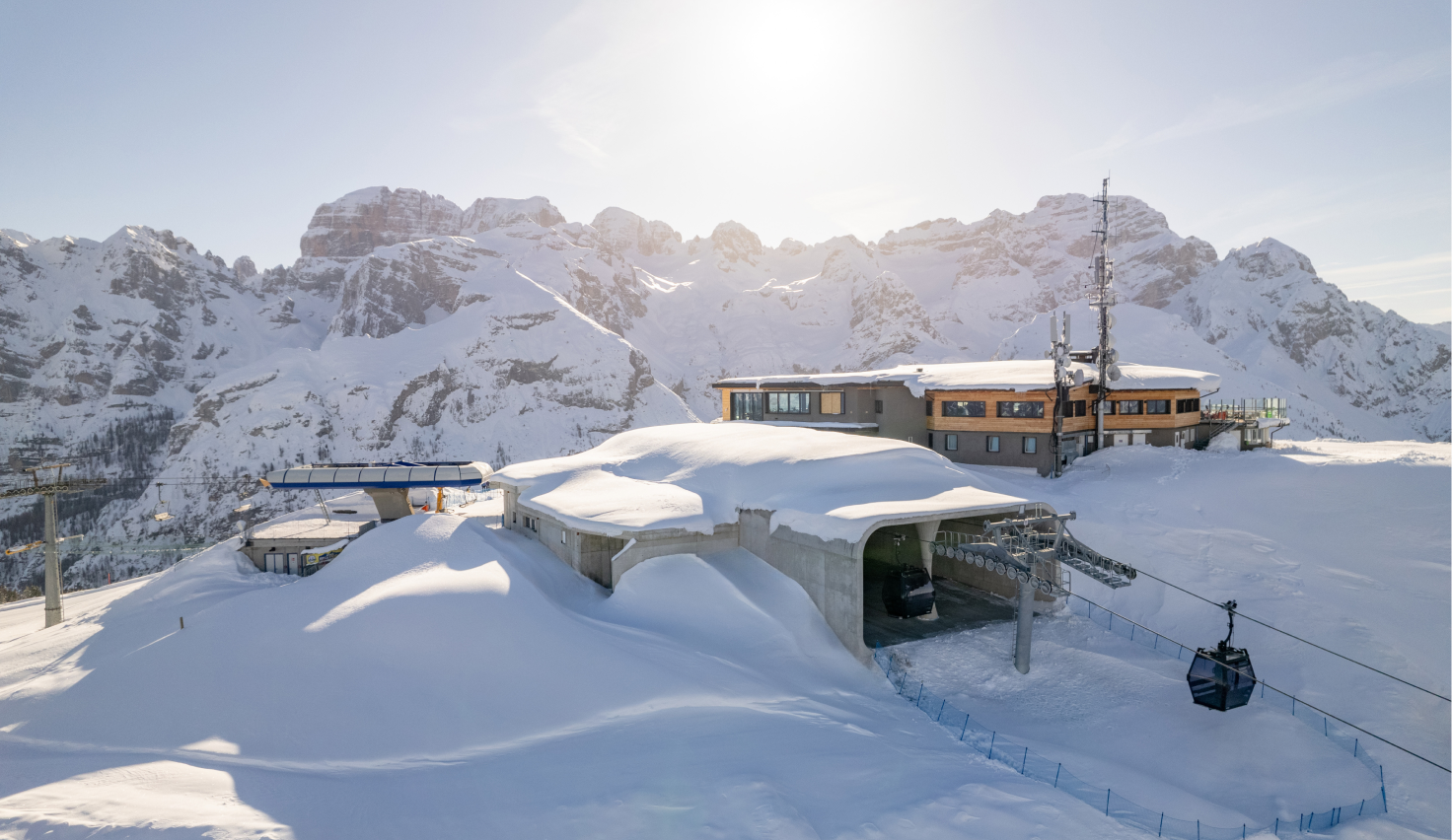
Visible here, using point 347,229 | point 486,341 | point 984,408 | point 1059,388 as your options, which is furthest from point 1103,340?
point 347,229

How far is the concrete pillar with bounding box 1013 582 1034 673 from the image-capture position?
826 inches

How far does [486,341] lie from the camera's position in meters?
121

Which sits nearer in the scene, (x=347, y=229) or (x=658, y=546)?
(x=658, y=546)

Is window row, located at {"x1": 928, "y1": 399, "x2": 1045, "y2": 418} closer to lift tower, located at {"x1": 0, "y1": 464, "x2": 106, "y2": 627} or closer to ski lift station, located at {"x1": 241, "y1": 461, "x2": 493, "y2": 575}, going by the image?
ski lift station, located at {"x1": 241, "y1": 461, "x2": 493, "y2": 575}

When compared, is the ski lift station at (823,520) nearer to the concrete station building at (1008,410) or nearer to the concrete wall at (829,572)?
the concrete wall at (829,572)

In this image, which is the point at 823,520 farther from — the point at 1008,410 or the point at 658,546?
the point at 1008,410

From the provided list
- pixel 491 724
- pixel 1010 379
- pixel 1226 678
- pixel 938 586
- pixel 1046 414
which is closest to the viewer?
pixel 491 724

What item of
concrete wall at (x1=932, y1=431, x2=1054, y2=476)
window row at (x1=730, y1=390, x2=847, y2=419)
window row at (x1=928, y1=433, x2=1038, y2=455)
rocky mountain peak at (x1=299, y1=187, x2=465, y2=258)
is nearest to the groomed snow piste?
concrete wall at (x1=932, y1=431, x2=1054, y2=476)

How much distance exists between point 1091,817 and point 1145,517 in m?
21.6

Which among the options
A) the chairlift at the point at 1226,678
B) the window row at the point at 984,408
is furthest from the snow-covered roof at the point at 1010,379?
the chairlift at the point at 1226,678

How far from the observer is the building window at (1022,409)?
129 ft

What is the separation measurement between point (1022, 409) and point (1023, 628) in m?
22.0

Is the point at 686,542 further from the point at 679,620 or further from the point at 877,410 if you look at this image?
the point at 877,410

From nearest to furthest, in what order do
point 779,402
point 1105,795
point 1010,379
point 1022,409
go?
point 1105,795 → point 1022,409 → point 1010,379 → point 779,402
